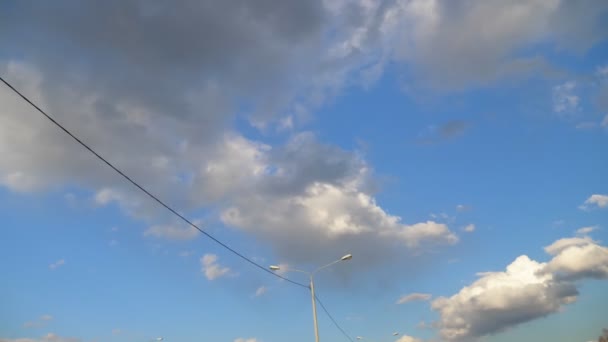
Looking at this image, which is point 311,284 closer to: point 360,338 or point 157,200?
point 157,200

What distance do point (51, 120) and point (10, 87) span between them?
2.30 metres

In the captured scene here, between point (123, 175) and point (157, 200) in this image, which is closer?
point (123, 175)

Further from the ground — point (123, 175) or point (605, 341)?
point (123, 175)

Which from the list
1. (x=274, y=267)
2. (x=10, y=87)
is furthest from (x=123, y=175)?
(x=274, y=267)

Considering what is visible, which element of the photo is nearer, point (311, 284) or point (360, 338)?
point (311, 284)

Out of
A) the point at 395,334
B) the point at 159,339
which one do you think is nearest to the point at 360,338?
the point at 395,334

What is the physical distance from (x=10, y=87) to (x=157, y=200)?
36.4ft

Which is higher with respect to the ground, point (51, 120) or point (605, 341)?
point (51, 120)

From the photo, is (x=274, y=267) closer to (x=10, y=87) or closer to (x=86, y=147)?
(x=86, y=147)

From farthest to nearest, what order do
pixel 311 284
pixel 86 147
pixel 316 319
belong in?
1. pixel 311 284
2. pixel 316 319
3. pixel 86 147

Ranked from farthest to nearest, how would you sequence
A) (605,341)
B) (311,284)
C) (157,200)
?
(605,341) → (311,284) → (157,200)

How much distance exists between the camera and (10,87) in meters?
15.5

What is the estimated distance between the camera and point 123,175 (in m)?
22.2

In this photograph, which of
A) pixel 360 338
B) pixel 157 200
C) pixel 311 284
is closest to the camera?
pixel 157 200
